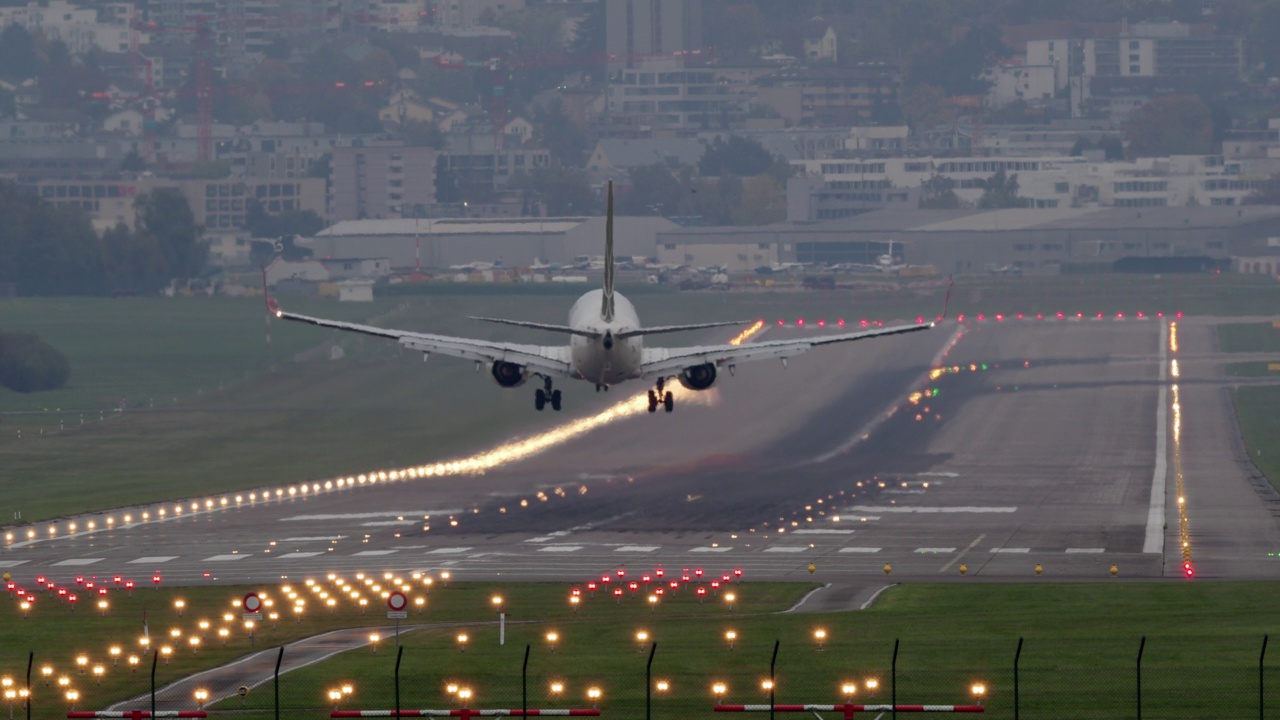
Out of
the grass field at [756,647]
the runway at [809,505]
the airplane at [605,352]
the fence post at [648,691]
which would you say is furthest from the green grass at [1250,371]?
the fence post at [648,691]

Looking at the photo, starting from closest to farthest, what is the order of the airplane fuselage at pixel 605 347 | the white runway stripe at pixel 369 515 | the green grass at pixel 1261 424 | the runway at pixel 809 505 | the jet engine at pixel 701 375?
the runway at pixel 809 505 → the airplane fuselage at pixel 605 347 → the jet engine at pixel 701 375 → the white runway stripe at pixel 369 515 → the green grass at pixel 1261 424

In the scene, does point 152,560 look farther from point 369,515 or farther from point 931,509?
point 931,509

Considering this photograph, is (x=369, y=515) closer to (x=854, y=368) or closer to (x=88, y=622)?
(x=88, y=622)

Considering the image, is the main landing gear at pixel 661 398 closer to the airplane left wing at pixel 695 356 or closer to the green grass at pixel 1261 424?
the airplane left wing at pixel 695 356

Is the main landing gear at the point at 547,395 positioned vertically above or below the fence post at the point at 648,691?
above

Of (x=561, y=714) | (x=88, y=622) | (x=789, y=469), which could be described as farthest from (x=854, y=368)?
(x=561, y=714)
